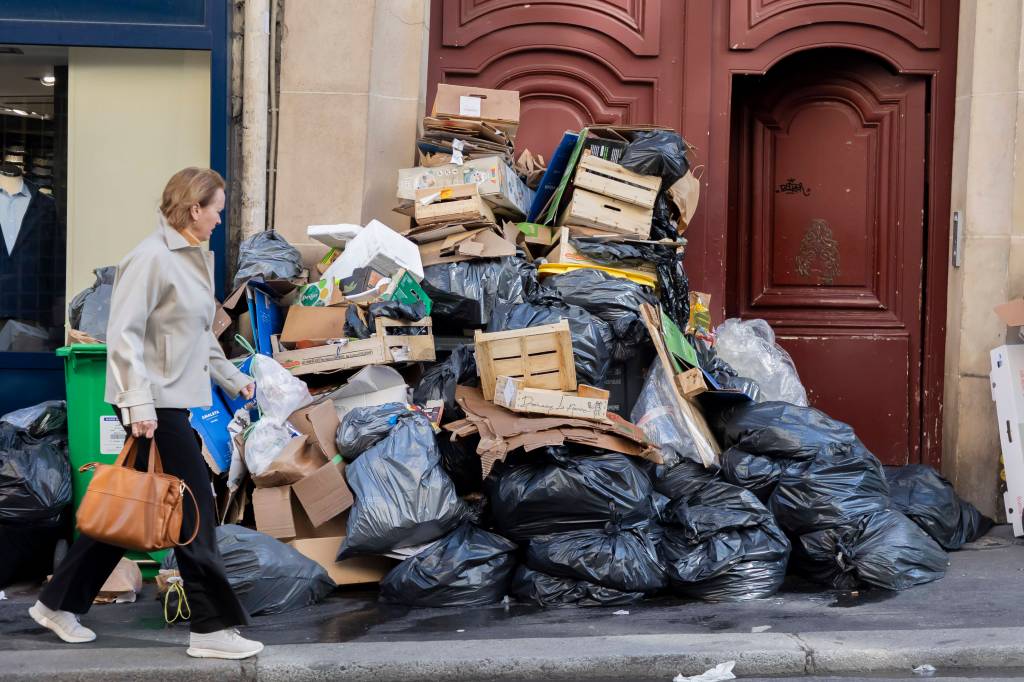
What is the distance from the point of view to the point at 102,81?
23.0 feet

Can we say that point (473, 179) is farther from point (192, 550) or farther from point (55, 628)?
point (55, 628)

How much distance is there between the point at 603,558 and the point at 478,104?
9.39 feet

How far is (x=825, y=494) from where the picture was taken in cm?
563

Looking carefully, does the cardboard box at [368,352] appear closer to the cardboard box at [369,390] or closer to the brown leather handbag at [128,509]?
the cardboard box at [369,390]

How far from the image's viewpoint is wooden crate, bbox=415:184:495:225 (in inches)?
254

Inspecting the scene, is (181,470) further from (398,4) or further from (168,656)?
(398,4)

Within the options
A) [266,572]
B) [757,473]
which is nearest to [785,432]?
[757,473]

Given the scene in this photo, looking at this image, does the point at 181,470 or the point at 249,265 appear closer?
the point at 181,470

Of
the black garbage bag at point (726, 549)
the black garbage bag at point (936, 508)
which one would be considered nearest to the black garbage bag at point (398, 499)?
the black garbage bag at point (726, 549)

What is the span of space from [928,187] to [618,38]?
214 cm

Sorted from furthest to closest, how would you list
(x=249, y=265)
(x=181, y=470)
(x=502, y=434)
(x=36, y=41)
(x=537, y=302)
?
(x=36, y=41)
(x=249, y=265)
(x=537, y=302)
(x=502, y=434)
(x=181, y=470)

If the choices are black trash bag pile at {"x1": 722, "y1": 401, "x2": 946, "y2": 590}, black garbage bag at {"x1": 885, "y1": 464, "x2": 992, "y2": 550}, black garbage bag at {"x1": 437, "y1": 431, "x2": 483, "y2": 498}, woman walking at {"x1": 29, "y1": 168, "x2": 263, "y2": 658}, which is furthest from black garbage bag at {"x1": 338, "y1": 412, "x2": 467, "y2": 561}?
black garbage bag at {"x1": 885, "y1": 464, "x2": 992, "y2": 550}

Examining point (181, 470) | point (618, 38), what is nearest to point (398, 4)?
point (618, 38)

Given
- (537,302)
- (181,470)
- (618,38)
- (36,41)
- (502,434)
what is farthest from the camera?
(618,38)
